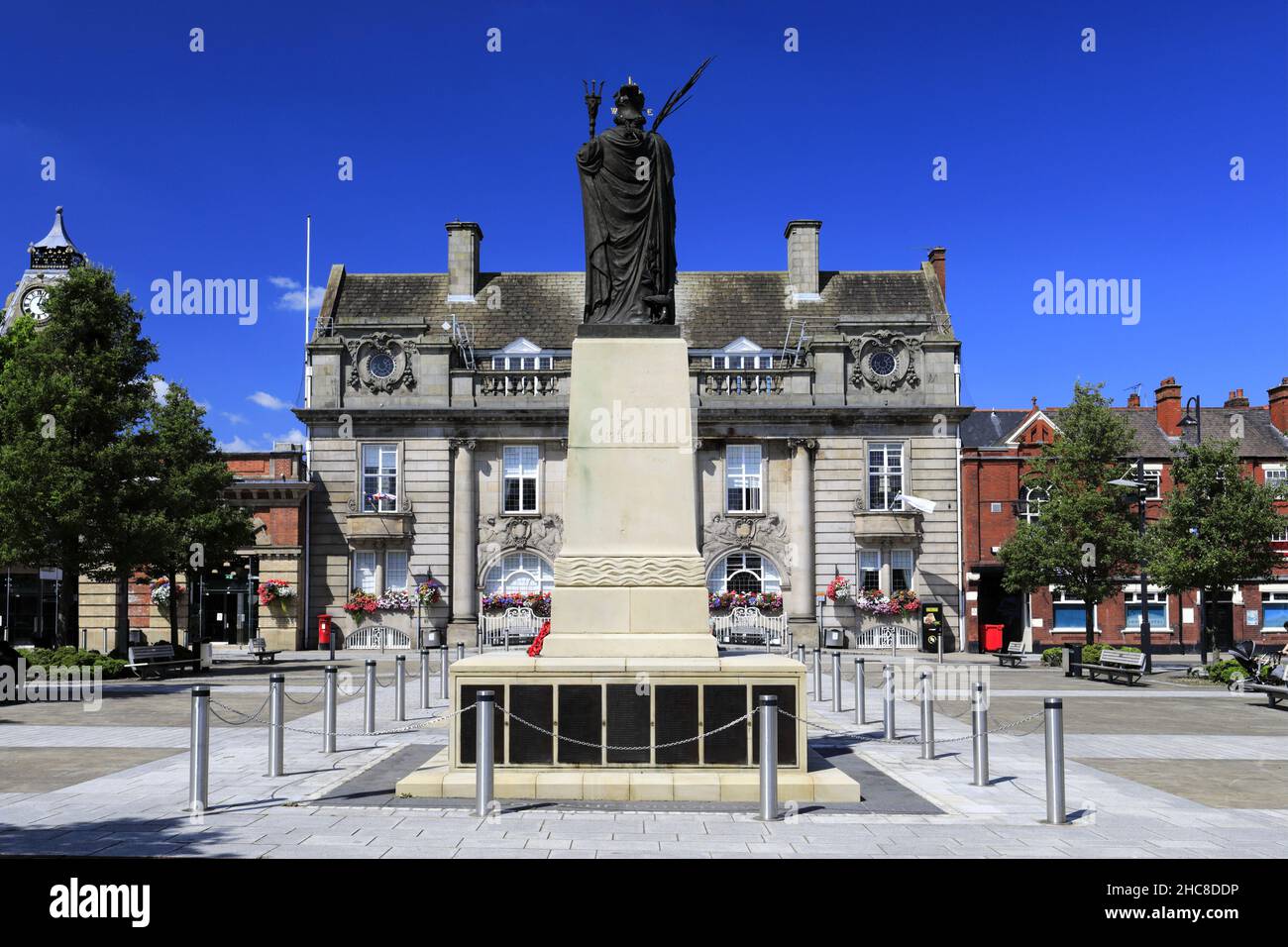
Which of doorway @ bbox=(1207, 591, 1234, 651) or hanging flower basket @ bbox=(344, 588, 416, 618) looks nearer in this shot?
hanging flower basket @ bbox=(344, 588, 416, 618)

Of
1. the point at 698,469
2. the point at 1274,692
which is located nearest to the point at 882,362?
the point at 698,469

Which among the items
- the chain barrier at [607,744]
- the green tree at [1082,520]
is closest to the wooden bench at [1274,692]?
the green tree at [1082,520]

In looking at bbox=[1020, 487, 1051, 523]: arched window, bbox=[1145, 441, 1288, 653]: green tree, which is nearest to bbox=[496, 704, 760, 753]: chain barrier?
bbox=[1145, 441, 1288, 653]: green tree

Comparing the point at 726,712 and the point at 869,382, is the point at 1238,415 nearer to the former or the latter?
the point at 869,382

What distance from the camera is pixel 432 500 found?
1633 inches

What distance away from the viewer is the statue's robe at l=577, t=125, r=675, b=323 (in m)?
13.1

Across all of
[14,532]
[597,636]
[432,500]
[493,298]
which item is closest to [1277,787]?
[597,636]

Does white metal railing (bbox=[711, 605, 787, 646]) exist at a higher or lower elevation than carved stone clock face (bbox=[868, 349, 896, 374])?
lower

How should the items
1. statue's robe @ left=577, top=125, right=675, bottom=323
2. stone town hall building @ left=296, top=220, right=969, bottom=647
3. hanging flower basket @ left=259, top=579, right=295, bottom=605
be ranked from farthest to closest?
stone town hall building @ left=296, top=220, right=969, bottom=647 → hanging flower basket @ left=259, top=579, right=295, bottom=605 → statue's robe @ left=577, top=125, right=675, bottom=323

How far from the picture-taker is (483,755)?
10211mm

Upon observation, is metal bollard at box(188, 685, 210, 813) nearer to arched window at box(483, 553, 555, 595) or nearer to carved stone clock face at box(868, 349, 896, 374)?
arched window at box(483, 553, 555, 595)

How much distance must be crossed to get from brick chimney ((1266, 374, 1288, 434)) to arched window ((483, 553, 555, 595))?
34.1 m

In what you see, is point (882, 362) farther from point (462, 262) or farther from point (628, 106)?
point (628, 106)

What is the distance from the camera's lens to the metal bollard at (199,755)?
10.6m
